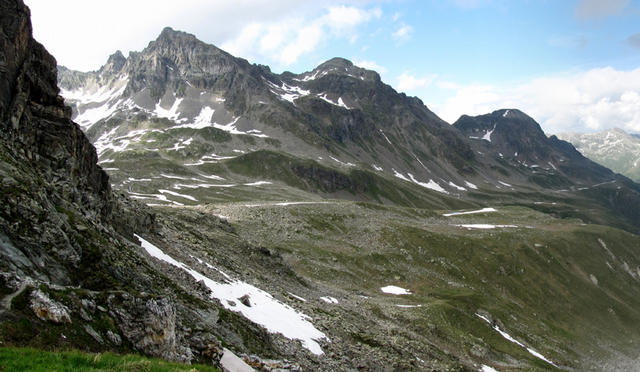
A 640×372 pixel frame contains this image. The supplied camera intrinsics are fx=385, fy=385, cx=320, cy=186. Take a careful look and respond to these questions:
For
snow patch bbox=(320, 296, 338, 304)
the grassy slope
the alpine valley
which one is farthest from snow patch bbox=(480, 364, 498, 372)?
snow patch bbox=(320, 296, 338, 304)

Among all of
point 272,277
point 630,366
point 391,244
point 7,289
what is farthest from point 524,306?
point 7,289

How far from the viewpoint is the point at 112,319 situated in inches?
624

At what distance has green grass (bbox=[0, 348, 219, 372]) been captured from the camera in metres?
10.2

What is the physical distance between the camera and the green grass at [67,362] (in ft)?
33.6

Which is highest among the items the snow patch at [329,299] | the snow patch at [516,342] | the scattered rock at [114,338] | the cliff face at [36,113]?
the cliff face at [36,113]

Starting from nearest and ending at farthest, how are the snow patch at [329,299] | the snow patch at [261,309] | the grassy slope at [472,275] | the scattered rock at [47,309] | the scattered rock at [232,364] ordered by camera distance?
the scattered rock at [47,309], the scattered rock at [232,364], the snow patch at [261,309], the snow patch at [329,299], the grassy slope at [472,275]

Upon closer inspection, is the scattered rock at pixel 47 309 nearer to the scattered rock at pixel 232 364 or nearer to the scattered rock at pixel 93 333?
the scattered rock at pixel 93 333

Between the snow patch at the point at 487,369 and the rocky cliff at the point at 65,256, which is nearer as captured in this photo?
the rocky cliff at the point at 65,256

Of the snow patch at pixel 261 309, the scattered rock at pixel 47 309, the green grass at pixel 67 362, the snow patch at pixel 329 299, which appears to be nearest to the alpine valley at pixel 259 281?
the scattered rock at pixel 47 309

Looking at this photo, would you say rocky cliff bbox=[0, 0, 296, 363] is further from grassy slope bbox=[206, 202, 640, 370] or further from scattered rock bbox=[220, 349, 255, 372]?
grassy slope bbox=[206, 202, 640, 370]

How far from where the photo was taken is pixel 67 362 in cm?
1118

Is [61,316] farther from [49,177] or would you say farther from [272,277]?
[272,277]

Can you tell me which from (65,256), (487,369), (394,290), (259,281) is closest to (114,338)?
(65,256)

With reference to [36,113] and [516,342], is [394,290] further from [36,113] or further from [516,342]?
[36,113]
